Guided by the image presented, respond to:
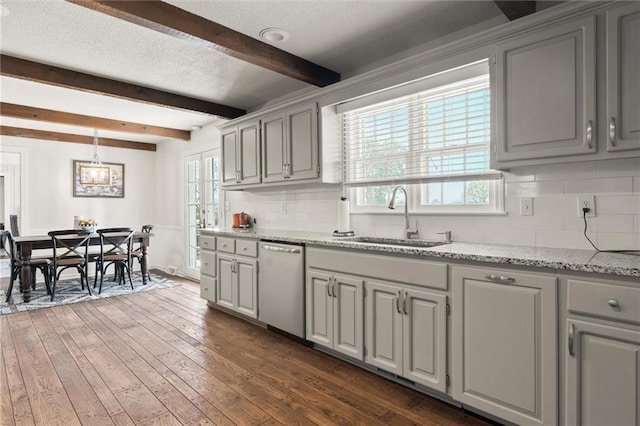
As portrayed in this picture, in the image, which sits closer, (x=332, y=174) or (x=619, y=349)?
(x=619, y=349)

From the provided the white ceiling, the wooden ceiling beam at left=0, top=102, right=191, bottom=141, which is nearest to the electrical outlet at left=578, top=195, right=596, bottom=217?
the white ceiling

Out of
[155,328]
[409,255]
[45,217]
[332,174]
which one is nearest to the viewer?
[409,255]

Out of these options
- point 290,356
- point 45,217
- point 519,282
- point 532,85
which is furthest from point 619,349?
point 45,217

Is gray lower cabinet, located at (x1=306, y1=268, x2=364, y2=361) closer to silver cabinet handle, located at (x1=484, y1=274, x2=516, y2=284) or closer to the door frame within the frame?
silver cabinet handle, located at (x1=484, y1=274, x2=516, y2=284)

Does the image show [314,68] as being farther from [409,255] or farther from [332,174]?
[409,255]

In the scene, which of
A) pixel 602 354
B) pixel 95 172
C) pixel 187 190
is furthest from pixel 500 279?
pixel 95 172

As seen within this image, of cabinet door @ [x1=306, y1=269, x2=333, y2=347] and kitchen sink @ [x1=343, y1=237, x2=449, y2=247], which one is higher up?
kitchen sink @ [x1=343, y1=237, x2=449, y2=247]

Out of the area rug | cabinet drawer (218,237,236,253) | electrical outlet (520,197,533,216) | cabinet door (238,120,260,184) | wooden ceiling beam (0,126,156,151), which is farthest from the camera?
wooden ceiling beam (0,126,156,151)

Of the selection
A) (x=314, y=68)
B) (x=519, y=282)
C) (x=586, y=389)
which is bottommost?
(x=586, y=389)

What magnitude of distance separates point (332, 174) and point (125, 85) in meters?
2.42

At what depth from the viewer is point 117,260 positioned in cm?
538

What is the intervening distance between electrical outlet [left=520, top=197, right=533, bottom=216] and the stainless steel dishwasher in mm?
1606

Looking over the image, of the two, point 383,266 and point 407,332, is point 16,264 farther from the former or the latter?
point 407,332

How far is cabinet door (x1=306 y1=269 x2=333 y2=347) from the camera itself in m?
2.75
